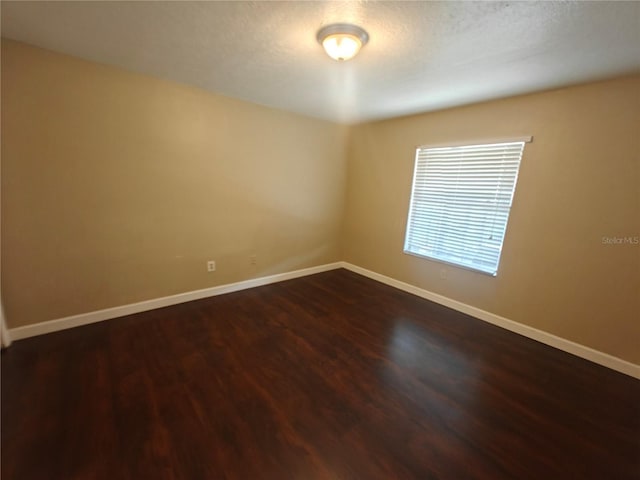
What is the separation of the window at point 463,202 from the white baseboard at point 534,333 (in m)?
0.48

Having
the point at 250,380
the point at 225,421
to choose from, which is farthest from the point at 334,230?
the point at 225,421

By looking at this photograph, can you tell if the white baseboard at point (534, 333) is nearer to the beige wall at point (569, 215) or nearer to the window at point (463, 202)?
the beige wall at point (569, 215)

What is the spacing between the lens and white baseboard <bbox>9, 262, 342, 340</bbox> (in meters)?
2.20

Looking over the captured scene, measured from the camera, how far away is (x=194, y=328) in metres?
2.46

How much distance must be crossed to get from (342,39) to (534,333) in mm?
3093

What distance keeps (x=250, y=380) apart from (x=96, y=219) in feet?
6.57

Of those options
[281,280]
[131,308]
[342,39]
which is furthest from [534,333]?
[131,308]

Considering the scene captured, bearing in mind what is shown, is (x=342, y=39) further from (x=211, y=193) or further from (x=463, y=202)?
(x=463, y=202)

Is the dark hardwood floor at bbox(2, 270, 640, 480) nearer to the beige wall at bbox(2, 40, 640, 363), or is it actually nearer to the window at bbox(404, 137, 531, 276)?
the beige wall at bbox(2, 40, 640, 363)

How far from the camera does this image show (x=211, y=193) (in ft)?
9.66

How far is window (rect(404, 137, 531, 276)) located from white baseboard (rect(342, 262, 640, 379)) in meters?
0.48

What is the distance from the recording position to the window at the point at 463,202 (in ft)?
8.80

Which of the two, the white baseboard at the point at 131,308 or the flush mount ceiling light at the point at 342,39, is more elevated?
the flush mount ceiling light at the point at 342,39

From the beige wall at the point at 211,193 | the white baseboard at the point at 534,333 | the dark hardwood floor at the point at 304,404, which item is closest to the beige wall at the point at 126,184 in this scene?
the beige wall at the point at 211,193
